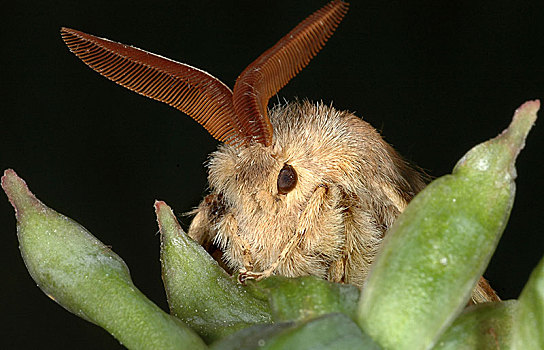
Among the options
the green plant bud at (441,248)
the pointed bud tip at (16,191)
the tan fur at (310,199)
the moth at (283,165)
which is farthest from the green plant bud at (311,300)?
the tan fur at (310,199)

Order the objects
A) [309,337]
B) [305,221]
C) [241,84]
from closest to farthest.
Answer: [309,337]
[241,84]
[305,221]

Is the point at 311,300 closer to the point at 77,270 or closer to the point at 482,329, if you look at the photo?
the point at 482,329

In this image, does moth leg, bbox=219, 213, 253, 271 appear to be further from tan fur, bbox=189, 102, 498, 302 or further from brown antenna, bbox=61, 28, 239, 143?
brown antenna, bbox=61, 28, 239, 143

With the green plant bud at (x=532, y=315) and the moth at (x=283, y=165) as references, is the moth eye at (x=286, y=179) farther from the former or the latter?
the green plant bud at (x=532, y=315)

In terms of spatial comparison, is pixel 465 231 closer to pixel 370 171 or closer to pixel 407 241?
pixel 407 241

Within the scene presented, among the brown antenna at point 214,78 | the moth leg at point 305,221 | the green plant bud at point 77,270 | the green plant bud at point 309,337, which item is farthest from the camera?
the moth leg at point 305,221

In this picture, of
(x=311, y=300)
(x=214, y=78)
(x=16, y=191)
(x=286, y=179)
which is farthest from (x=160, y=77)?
(x=311, y=300)

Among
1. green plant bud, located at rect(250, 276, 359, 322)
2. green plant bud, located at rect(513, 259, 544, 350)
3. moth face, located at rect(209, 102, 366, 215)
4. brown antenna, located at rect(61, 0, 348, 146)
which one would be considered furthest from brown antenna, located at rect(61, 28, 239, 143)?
green plant bud, located at rect(513, 259, 544, 350)

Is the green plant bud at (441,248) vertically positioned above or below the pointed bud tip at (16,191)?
above
